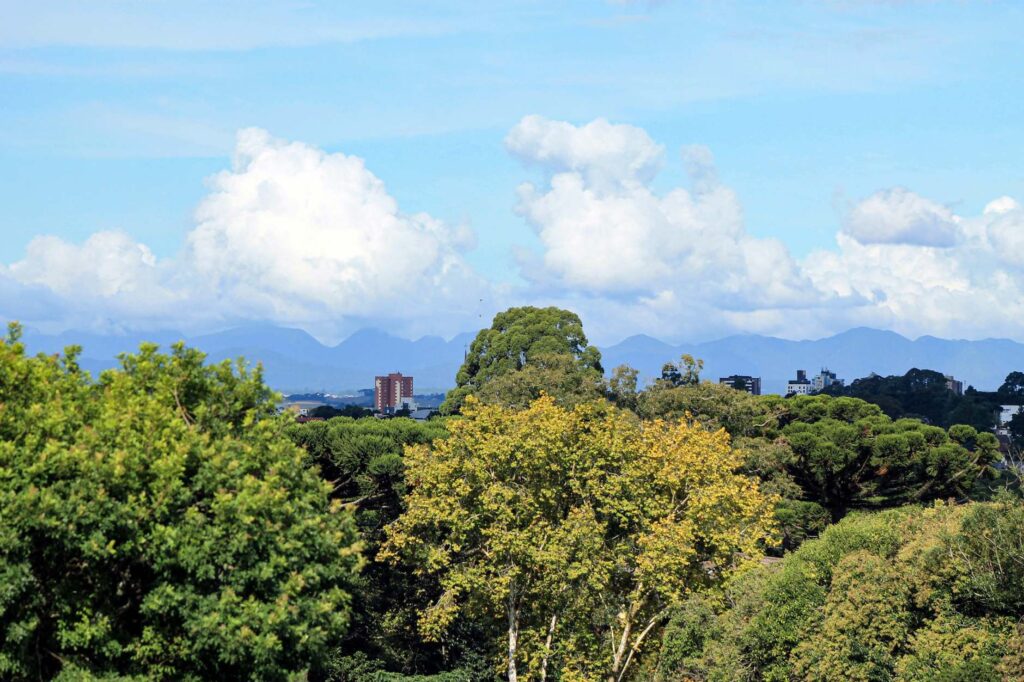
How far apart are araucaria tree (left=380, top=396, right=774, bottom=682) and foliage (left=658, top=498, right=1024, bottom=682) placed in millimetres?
1773

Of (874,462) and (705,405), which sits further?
(874,462)

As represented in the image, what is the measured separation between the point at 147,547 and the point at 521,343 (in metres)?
44.2

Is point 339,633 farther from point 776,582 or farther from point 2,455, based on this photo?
point 776,582

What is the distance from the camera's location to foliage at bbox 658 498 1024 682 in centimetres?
2223

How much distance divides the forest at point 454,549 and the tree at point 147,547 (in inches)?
1.8

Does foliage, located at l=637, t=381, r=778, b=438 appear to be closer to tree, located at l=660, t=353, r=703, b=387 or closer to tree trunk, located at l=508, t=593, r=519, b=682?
tree, located at l=660, t=353, r=703, b=387

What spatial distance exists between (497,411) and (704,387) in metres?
18.3

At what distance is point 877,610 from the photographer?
24.4m

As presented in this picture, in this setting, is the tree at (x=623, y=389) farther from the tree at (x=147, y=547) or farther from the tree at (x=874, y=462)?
the tree at (x=147, y=547)

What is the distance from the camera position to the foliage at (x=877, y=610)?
22.2 m

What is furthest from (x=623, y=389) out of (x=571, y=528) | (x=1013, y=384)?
(x=1013, y=384)

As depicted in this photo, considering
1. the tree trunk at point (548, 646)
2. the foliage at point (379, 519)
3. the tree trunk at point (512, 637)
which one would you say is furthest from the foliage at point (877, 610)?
the foliage at point (379, 519)

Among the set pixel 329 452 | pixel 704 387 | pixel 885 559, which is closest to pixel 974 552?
pixel 885 559

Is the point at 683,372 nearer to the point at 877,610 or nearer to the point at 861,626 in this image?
the point at 861,626
